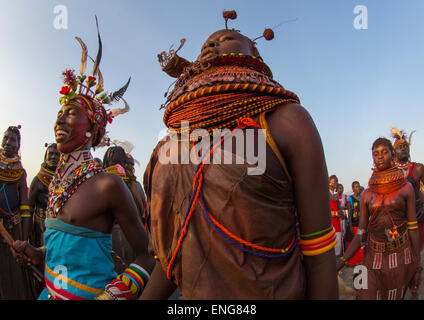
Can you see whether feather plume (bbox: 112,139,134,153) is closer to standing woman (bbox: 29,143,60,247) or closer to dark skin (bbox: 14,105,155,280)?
standing woman (bbox: 29,143,60,247)

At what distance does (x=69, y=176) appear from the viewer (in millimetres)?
2486

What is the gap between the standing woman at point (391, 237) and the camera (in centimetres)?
461

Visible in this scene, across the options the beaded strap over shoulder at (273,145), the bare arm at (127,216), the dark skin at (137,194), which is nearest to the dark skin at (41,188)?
the dark skin at (137,194)

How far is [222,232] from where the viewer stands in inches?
45.3

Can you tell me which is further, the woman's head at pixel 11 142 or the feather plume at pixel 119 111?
the woman's head at pixel 11 142

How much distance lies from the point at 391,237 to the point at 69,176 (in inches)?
199

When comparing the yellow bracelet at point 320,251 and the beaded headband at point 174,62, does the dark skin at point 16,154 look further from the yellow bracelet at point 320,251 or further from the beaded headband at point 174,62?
the yellow bracelet at point 320,251

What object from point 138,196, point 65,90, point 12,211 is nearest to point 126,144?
point 138,196

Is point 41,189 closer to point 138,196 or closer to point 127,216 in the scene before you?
point 138,196

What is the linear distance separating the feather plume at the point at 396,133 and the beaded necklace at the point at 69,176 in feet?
29.1

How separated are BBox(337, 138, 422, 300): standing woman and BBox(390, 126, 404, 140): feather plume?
14.1 ft

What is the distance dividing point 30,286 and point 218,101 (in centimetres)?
622
